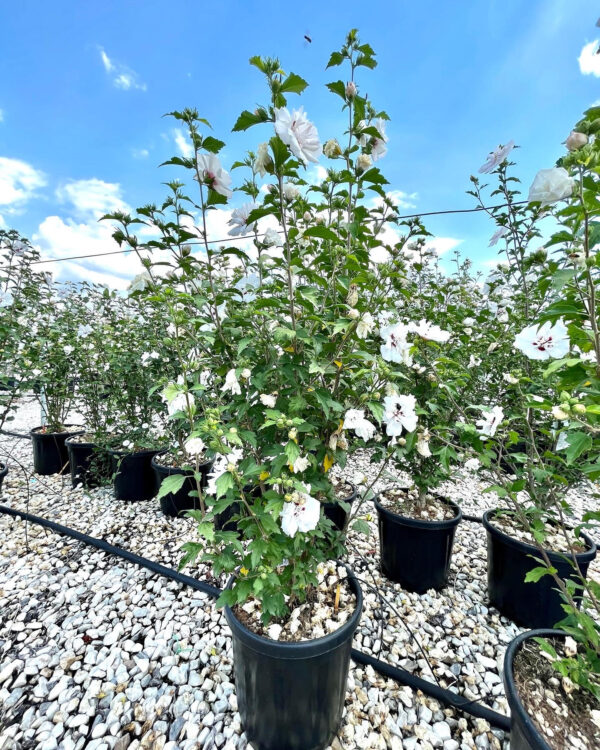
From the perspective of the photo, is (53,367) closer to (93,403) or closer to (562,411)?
(93,403)

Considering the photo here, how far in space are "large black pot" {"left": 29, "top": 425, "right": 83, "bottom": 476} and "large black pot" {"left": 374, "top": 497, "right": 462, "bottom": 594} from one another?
334cm

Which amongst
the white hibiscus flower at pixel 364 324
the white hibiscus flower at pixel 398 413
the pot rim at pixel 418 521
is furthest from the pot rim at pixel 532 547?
the white hibiscus flower at pixel 364 324

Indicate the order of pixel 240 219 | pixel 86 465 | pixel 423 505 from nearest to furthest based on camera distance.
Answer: pixel 240 219, pixel 423 505, pixel 86 465

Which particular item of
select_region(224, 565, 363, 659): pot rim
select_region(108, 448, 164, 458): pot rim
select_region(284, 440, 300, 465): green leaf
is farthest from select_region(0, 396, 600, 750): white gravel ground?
select_region(284, 440, 300, 465): green leaf

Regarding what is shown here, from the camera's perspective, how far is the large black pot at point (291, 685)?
1.15 meters

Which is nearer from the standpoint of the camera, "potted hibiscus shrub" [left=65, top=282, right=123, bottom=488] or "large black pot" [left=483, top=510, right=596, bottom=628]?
"large black pot" [left=483, top=510, right=596, bottom=628]

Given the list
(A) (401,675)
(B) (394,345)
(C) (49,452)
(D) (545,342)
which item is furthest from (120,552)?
(D) (545,342)

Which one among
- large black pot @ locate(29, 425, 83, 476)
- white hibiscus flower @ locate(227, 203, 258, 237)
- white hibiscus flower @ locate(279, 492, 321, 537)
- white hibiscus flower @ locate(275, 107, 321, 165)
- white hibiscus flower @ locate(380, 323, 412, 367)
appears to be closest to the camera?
white hibiscus flower @ locate(275, 107, 321, 165)

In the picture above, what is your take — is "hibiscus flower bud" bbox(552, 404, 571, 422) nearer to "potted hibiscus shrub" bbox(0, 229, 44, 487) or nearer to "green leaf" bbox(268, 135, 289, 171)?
"green leaf" bbox(268, 135, 289, 171)

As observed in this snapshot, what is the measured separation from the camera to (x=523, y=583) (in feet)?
6.20

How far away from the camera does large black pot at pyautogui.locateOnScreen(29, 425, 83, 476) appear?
3.69 metres

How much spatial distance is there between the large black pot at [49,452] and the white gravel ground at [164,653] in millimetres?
1219

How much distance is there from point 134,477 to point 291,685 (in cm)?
240

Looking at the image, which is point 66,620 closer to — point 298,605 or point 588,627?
point 298,605
